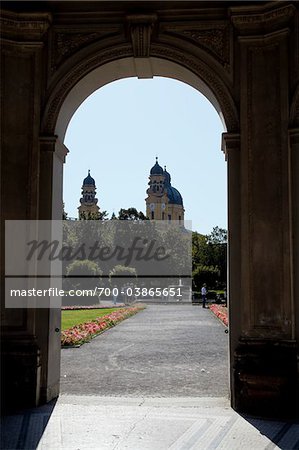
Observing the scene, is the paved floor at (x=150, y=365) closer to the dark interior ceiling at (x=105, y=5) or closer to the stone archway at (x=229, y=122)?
the stone archway at (x=229, y=122)

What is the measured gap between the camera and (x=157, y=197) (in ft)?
347

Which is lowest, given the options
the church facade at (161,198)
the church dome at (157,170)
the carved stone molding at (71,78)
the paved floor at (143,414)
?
the paved floor at (143,414)

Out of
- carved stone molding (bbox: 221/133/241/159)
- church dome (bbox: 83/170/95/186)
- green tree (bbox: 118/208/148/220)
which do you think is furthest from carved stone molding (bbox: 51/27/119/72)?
church dome (bbox: 83/170/95/186)

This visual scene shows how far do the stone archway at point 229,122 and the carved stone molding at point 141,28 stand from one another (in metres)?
0.02

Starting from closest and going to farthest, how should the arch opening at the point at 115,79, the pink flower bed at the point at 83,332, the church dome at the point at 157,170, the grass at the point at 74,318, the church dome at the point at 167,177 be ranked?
the arch opening at the point at 115,79 < the pink flower bed at the point at 83,332 < the grass at the point at 74,318 < the church dome at the point at 157,170 < the church dome at the point at 167,177

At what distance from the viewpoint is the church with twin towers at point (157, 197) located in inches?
4146

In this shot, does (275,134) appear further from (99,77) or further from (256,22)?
(99,77)

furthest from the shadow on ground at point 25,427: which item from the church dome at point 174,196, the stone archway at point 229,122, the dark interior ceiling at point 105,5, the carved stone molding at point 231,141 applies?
the church dome at point 174,196

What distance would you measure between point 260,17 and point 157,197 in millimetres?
97592

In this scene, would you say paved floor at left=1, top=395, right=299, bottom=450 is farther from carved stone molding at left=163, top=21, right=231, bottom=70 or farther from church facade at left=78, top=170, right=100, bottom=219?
church facade at left=78, top=170, right=100, bottom=219

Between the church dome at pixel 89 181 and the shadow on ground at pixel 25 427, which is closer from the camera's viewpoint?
the shadow on ground at pixel 25 427

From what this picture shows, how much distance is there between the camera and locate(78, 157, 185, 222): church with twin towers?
4146 inches

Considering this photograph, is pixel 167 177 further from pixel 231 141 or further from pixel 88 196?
pixel 231 141

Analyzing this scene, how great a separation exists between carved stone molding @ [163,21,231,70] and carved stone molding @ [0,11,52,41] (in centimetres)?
198
